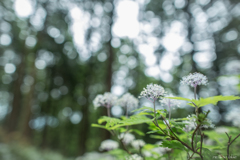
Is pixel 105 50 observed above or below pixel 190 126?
above

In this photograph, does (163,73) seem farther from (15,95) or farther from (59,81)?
(15,95)

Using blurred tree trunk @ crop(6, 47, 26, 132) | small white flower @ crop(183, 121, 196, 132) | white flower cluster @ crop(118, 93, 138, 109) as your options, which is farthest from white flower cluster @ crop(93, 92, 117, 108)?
blurred tree trunk @ crop(6, 47, 26, 132)

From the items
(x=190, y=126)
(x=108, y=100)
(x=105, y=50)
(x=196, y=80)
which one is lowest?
(x=190, y=126)

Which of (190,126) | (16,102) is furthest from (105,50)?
(190,126)

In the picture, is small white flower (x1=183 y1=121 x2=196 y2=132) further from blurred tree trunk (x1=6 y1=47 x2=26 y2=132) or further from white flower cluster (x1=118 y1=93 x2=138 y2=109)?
blurred tree trunk (x1=6 y1=47 x2=26 y2=132)

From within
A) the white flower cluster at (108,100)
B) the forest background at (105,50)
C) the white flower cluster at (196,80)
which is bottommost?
the white flower cluster at (108,100)

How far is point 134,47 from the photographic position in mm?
14391

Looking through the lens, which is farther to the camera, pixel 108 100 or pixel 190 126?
pixel 108 100

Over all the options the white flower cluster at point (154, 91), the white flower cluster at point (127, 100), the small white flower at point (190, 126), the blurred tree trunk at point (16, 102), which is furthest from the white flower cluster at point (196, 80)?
the blurred tree trunk at point (16, 102)

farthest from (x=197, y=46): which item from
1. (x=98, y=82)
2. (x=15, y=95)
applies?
(x=15, y=95)

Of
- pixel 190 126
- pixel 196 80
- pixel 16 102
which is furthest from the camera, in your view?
pixel 16 102

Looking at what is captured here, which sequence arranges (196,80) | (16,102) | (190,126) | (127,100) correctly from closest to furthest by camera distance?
1. (196,80)
2. (190,126)
3. (127,100)
4. (16,102)

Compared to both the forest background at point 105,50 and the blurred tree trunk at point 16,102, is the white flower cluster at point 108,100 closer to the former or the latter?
the forest background at point 105,50

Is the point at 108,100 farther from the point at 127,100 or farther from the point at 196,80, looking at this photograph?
the point at 196,80
